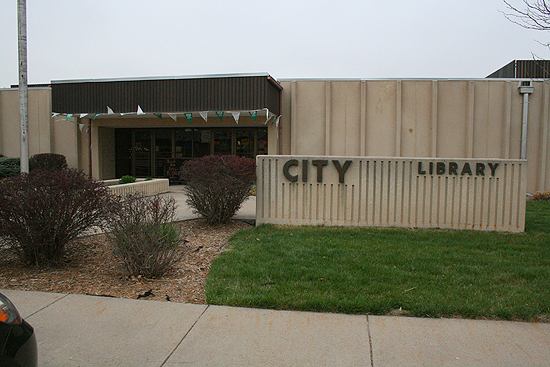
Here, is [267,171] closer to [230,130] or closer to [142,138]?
[230,130]

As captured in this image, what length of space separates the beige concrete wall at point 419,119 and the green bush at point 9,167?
11206 mm

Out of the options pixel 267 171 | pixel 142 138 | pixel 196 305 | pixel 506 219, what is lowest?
pixel 196 305

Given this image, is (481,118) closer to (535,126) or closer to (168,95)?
(535,126)

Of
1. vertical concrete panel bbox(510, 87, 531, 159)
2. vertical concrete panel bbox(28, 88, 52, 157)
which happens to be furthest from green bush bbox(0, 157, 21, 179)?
vertical concrete panel bbox(510, 87, 531, 159)

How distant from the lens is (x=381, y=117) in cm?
1664

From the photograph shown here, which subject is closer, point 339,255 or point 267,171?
point 339,255

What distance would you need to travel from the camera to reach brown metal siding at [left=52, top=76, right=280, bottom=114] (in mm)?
15258

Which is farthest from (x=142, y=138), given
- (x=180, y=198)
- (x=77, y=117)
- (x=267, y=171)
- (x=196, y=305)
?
(x=196, y=305)

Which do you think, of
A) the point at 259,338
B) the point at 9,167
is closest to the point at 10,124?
the point at 9,167

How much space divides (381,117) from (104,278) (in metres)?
13.4

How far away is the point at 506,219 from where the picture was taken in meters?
8.12

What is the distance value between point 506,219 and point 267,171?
4.68 m

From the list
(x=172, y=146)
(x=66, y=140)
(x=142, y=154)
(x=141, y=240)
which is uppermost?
(x=66, y=140)

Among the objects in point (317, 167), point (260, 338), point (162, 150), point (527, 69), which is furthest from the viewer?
point (162, 150)
